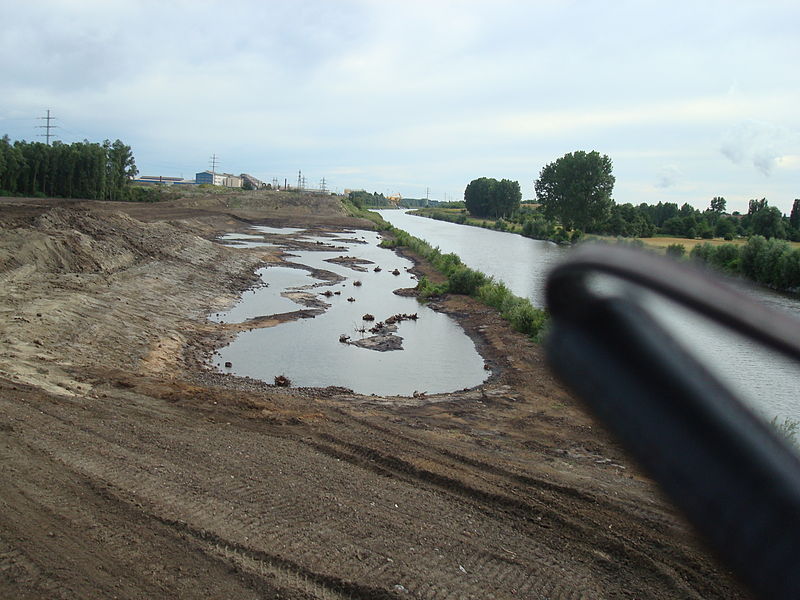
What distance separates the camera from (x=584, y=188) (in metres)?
76.2

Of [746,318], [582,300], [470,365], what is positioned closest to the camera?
[746,318]

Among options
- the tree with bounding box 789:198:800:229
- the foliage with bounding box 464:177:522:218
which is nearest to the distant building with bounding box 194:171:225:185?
the foliage with bounding box 464:177:522:218

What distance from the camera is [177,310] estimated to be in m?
21.5

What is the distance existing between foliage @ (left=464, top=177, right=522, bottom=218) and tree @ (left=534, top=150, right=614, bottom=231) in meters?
56.7

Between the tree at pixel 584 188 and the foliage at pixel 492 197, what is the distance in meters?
56.7

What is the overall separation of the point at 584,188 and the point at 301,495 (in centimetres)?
7440

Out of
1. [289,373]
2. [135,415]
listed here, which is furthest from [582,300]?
[289,373]

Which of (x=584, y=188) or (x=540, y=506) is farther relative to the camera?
(x=584, y=188)

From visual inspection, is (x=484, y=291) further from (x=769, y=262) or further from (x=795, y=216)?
(x=795, y=216)

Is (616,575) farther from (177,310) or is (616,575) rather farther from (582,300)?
(177,310)

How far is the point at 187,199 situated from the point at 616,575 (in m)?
80.4

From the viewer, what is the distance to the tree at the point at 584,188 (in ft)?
246

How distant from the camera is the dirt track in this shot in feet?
18.8

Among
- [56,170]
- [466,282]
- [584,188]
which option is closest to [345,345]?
[466,282]
